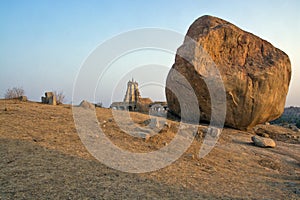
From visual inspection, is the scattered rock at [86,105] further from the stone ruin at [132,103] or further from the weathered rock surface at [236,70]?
the stone ruin at [132,103]

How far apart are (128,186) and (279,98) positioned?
37.0 feet

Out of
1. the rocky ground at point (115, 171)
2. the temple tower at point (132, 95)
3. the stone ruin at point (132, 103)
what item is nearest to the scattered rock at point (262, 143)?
the rocky ground at point (115, 171)

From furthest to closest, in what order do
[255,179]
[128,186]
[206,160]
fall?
[206,160] < [255,179] < [128,186]

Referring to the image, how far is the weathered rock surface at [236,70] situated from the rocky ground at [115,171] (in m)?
3.47

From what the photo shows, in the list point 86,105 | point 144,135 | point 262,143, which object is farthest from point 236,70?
point 86,105

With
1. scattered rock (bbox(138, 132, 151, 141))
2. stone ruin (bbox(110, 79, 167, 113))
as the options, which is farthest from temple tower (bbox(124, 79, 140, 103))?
scattered rock (bbox(138, 132, 151, 141))

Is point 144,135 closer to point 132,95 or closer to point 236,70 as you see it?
point 236,70

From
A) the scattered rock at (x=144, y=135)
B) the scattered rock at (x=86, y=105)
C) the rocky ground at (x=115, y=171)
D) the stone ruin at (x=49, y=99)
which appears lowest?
the rocky ground at (x=115, y=171)

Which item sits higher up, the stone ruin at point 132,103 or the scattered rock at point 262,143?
the stone ruin at point 132,103

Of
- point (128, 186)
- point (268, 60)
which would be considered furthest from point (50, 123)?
point (268, 60)

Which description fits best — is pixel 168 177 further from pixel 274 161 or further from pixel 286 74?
pixel 286 74

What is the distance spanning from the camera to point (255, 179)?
5.37 metres

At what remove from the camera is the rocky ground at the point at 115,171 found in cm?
377

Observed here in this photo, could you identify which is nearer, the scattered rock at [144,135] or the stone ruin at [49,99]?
the scattered rock at [144,135]
